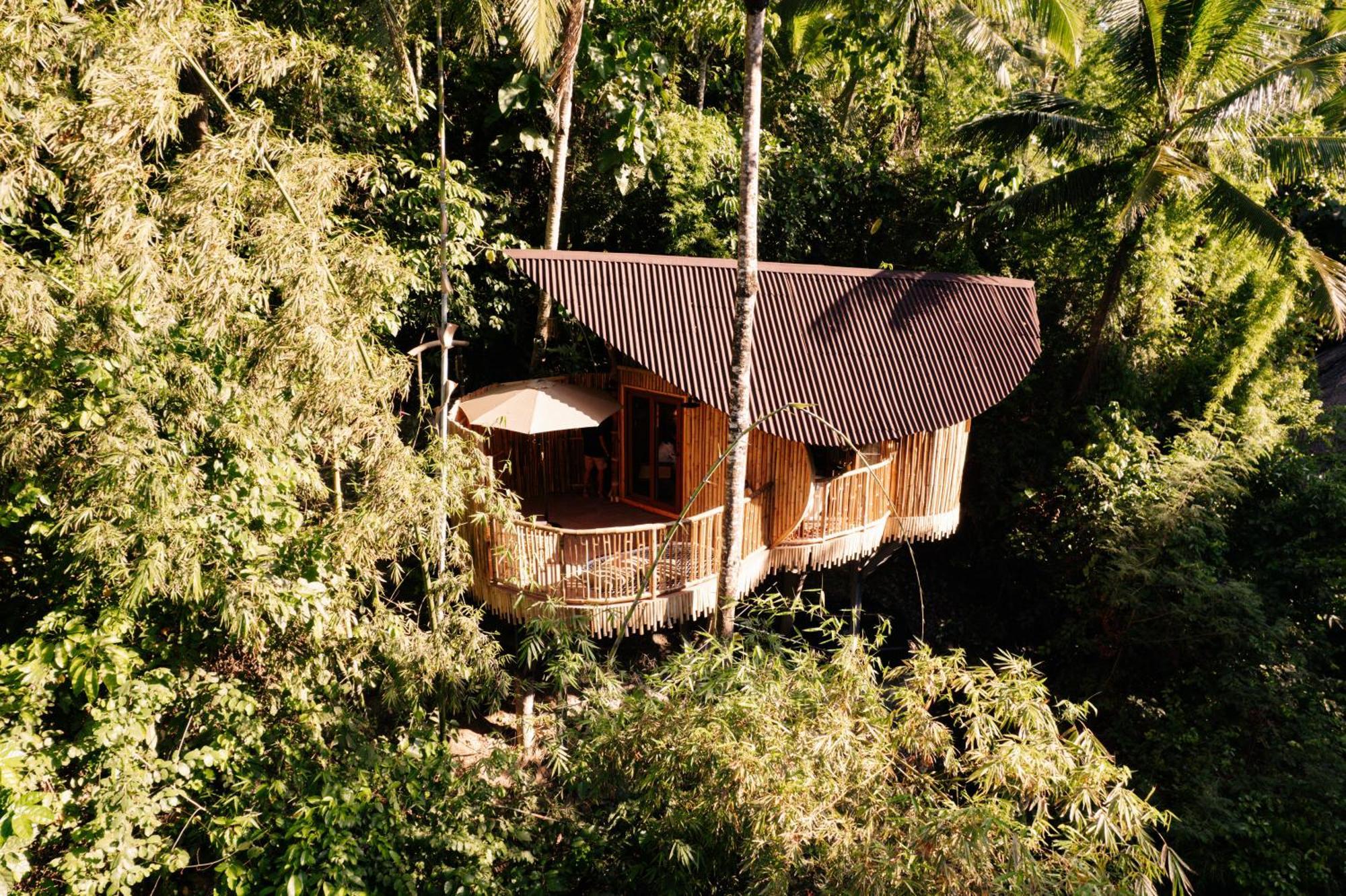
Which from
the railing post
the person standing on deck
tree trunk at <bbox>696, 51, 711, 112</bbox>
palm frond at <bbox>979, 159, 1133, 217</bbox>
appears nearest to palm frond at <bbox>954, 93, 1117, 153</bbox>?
palm frond at <bbox>979, 159, 1133, 217</bbox>

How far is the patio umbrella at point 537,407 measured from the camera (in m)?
8.04

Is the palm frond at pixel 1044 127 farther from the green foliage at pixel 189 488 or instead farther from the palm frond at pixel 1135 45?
the green foliage at pixel 189 488

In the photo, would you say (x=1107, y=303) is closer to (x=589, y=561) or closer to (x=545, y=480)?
(x=545, y=480)

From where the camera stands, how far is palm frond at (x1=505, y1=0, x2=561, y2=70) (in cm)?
682

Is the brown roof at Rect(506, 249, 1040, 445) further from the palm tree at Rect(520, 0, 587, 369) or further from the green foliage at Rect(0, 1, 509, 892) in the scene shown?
the green foliage at Rect(0, 1, 509, 892)

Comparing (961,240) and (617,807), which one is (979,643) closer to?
(961,240)

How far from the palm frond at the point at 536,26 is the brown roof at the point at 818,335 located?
6.04 feet

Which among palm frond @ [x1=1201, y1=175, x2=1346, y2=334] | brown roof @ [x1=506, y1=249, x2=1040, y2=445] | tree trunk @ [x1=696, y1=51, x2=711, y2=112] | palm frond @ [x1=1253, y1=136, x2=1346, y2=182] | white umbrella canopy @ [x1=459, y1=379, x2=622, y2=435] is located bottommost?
white umbrella canopy @ [x1=459, y1=379, x2=622, y2=435]

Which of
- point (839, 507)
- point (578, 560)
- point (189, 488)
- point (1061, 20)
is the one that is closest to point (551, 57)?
point (578, 560)

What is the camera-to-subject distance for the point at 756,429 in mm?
7812

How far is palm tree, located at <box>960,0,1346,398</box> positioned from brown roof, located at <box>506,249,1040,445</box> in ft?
10.4

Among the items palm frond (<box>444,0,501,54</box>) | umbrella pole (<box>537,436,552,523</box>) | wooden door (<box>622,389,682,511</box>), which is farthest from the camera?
umbrella pole (<box>537,436,552,523</box>)

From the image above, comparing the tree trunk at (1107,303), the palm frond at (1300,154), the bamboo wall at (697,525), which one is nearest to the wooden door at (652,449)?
the bamboo wall at (697,525)

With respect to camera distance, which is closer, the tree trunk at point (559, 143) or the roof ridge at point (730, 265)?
the tree trunk at point (559, 143)
